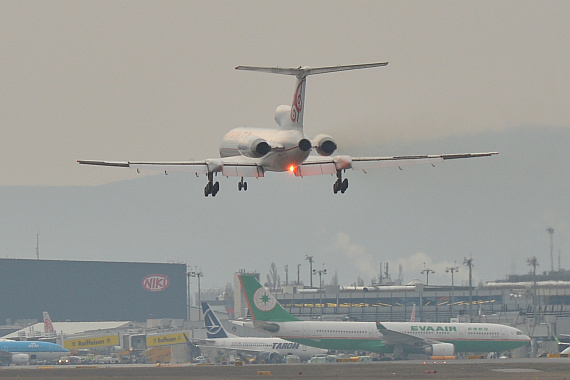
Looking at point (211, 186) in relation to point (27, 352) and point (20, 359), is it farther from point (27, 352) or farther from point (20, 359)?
point (27, 352)

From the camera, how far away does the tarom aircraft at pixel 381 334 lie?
511ft

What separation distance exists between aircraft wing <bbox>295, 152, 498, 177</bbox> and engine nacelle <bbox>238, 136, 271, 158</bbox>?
442cm

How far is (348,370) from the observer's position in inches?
4636

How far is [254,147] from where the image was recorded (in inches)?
3199

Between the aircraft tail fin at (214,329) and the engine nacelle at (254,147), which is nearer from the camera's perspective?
the engine nacelle at (254,147)

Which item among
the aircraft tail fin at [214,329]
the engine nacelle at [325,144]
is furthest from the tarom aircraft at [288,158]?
the aircraft tail fin at [214,329]

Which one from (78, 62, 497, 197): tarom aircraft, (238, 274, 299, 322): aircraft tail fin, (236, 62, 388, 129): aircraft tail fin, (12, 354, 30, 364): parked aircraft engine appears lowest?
(12, 354, 30, 364): parked aircraft engine

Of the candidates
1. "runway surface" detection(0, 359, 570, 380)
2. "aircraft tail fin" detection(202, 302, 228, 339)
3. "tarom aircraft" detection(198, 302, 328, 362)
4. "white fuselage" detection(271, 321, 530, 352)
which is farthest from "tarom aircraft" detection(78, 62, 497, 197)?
"aircraft tail fin" detection(202, 302, 228, 339)

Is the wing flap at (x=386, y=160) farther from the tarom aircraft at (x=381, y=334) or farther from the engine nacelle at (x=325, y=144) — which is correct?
the tarom aircraft at (x=381, y=334)

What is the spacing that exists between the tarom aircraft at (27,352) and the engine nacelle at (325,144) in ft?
355

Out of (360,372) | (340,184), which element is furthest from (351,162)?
(360,372)

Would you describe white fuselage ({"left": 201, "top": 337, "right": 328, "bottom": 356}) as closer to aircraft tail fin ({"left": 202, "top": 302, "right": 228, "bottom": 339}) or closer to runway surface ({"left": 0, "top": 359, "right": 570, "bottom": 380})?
aircraft tail fin ({"left": 202, "top": 302, "right": 228, "bottom": 339})

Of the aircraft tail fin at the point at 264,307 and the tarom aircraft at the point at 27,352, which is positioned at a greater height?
the aircraft tail fin at the point at 264,307

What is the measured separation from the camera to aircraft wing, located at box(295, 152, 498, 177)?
83.2 metres
